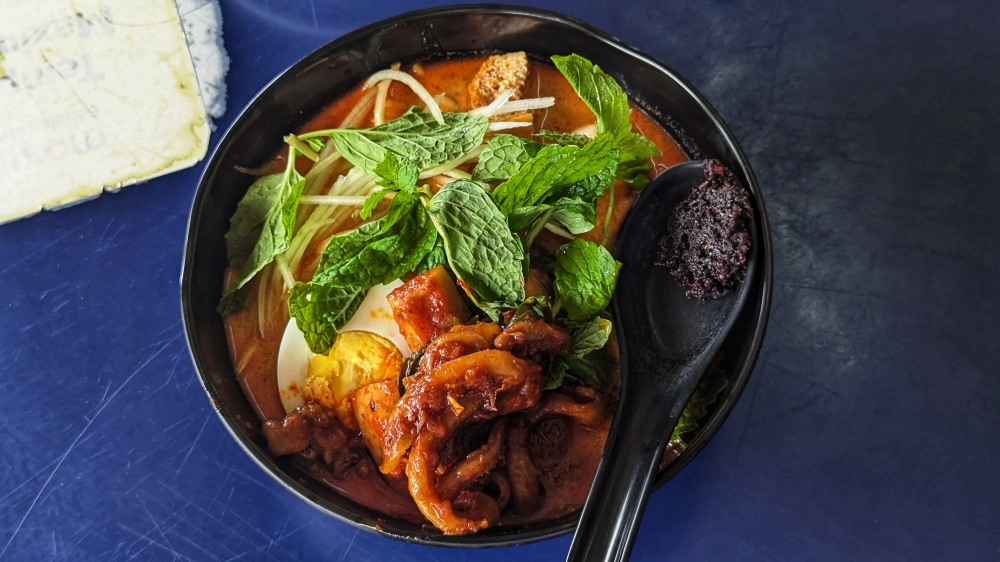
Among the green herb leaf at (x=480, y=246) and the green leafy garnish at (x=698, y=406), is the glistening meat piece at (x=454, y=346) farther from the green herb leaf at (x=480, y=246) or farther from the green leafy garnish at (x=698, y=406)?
the green leafy garnish at (x=698, y=406)

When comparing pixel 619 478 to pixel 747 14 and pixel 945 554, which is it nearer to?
pixel 945 554

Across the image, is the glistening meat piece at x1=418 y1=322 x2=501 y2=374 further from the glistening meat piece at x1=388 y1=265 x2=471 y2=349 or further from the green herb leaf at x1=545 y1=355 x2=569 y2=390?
the green herb leaf at x1=545 y1=355 x2=569 y2=390

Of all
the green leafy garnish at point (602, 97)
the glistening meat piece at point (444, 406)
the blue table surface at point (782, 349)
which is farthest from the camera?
the blue table surface at point (782, 349)

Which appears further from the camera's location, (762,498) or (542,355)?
(762,498)

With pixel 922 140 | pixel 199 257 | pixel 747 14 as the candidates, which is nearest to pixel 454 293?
pixel 199 257

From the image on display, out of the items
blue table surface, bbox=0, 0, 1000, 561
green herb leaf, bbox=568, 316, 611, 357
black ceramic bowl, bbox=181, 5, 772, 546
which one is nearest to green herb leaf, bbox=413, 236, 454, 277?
green herb leaf, bbox=568, 316, 611, 357

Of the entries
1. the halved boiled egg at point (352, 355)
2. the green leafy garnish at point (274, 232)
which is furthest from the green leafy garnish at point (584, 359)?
the green leafy garnish at point (274, 232)

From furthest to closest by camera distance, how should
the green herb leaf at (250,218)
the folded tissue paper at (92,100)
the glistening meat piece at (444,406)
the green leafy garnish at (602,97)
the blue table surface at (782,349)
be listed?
the folded tissue paper at (92,100) < the blue table surface at (782,349) < the green herb leaf at (250,218) < the green leafy garnish at (602,97) < the glistening meat piece at (444,406)

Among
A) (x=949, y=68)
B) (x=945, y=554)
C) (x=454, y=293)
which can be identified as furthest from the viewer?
(x=949, y=68)
